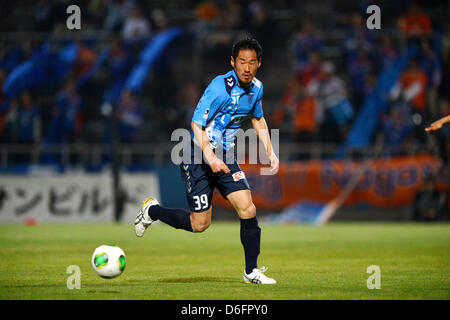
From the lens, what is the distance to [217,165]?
7766 mm

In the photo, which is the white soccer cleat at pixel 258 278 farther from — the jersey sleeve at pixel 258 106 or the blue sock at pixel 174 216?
the jersey sleeve at pixel 258 106

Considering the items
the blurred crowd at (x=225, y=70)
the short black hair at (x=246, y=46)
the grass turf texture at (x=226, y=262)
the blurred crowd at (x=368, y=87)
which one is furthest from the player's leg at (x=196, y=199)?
the blurred crowd at (x=368, y=87)

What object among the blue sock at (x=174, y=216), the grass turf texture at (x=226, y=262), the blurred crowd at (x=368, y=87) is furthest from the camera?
the blurred crowd at (x=368, y=87)

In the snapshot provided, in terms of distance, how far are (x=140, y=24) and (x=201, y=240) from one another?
9.84 meters

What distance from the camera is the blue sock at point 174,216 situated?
8.70 meters

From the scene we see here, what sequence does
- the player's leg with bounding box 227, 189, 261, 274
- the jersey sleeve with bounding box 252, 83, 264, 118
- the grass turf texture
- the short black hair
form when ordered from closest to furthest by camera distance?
1. the grass turf texture
2. the short black hair
3. the player's leg with bounding box 227, 189, 261, 274
4. the jersey sleeve with bounding box 252, 83, 264, 118

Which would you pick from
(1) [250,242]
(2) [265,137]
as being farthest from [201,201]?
(2) [265,137]

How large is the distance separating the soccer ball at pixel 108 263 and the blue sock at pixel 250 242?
4.23 feet

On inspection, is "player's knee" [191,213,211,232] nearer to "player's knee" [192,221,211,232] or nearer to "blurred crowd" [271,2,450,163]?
"player's knee" [192,221,211,232]

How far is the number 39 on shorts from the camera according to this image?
8.41m

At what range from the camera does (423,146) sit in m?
18.7

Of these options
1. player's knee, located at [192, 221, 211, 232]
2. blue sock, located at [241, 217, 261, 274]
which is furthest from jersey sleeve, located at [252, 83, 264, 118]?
player's knee, located at [192, 221, 211, 232]

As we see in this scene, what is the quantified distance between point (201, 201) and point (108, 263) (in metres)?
1.30
